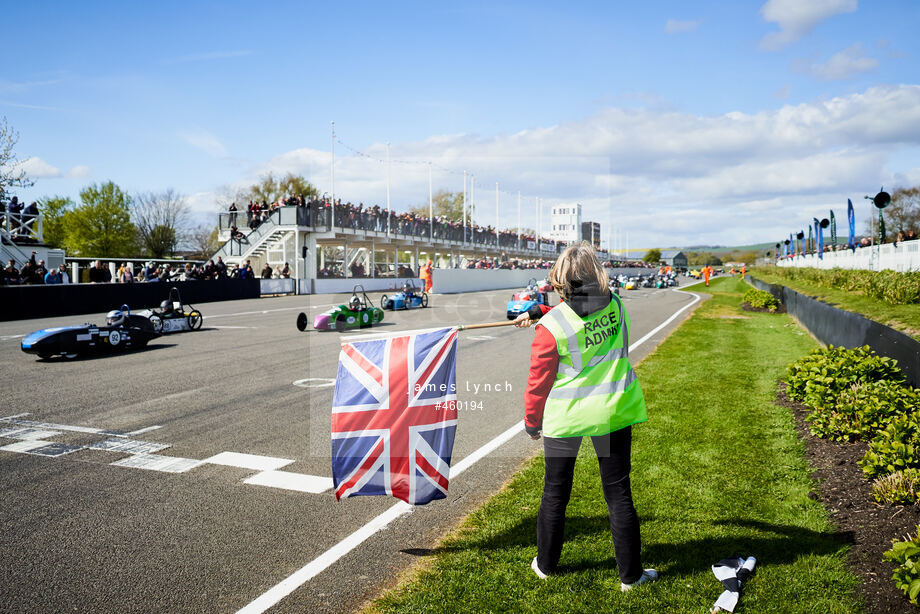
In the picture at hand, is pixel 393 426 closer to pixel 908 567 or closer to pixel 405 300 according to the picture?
pixel 908 567

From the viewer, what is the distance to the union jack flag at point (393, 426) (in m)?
4.32

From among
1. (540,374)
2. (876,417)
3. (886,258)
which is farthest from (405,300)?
(540,374)

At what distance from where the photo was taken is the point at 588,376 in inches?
144

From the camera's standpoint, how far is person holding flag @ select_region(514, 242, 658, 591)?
3604mm

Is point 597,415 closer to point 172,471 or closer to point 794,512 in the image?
point 794,512

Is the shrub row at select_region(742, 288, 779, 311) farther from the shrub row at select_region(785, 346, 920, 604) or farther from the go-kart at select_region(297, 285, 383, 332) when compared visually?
the shrub row at select_region(785, 346, 920, 604)

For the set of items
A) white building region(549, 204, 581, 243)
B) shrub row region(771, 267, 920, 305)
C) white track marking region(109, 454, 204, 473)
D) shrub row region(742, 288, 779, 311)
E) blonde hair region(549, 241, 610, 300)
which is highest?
white building region(549, 204, 581, 243)

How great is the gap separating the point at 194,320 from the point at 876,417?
56.9 ft

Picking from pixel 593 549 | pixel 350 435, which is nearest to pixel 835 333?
pixel 593 549

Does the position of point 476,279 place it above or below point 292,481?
above

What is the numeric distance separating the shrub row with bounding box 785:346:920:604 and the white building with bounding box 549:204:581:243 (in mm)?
102877

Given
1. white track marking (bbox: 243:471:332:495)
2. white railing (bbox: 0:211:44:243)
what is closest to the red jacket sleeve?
white track marking (bbox: 243:471:332:495)

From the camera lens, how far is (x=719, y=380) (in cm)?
1031

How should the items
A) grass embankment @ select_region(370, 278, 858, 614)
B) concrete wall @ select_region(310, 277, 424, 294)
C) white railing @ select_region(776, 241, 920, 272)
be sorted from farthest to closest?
concrete wall @ select_region(310, 277, 424, 294) < white railing @ select_region(776, 241, 920, 272) < grass embankment @ select_region(370, 278, 858, 614)
